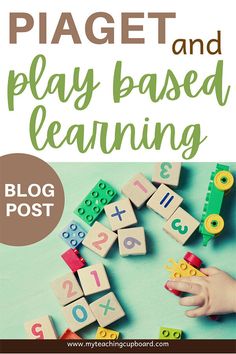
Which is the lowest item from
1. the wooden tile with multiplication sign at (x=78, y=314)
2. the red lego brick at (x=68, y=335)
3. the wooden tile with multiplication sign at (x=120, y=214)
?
the red lego brick at (x=68, y=335)

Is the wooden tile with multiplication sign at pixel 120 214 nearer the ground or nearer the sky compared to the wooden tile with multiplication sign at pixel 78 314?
nearer the sky

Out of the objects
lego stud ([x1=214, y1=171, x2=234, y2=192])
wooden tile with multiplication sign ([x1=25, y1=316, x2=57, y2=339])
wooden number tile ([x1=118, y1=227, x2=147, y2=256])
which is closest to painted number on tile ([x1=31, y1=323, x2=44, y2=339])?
wooden tile with multiplication sign ([x1=25, y1=316, x2=57, y2=339])

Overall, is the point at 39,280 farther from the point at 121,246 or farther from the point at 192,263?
the point at 192,263

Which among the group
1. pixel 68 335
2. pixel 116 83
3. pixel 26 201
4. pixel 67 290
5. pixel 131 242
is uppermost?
pixel 116 83

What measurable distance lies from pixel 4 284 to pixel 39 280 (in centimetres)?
9

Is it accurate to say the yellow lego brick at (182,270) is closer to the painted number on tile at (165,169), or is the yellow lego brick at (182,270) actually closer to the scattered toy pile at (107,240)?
the scattered toy pile at (107,240)

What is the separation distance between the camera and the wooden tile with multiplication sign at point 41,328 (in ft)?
3.74

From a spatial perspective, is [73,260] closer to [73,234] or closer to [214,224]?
[73,234]

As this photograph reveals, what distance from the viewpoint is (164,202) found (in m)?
1.17

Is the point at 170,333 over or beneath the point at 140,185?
beneath

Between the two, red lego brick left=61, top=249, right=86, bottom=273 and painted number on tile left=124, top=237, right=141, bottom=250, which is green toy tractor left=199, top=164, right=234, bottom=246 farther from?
red lego brick left=61, top=249, right=86, bottom=273

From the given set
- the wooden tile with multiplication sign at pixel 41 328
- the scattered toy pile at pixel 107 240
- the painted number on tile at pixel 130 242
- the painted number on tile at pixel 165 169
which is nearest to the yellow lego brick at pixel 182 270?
the scattered toy pile at pixel 107 240

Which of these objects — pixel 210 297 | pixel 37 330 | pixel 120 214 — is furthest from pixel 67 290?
pixel 210 297

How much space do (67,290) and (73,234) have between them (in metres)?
0.13
